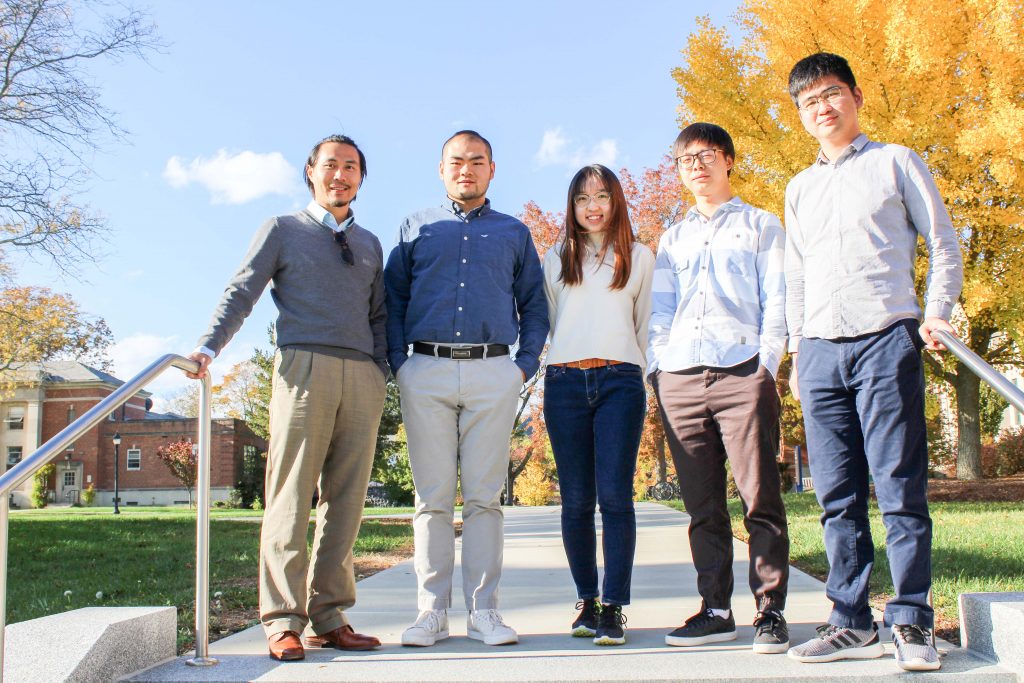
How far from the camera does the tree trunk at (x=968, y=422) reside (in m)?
14.9

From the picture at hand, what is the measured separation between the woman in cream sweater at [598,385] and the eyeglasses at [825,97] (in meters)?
0.83

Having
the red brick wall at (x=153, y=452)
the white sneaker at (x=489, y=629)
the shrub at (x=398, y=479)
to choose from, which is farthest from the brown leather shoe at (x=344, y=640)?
the red brick wall at (x=153, y=452)

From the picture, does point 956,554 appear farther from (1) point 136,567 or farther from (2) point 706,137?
(1) point 136,567

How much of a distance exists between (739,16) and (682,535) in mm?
7643

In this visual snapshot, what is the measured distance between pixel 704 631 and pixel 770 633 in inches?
10.7

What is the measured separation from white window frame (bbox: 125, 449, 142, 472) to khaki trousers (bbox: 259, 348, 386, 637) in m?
48.1

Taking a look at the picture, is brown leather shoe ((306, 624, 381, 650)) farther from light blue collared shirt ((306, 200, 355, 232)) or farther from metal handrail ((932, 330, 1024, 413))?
metal handrail ((932, 330, 1024, 413))

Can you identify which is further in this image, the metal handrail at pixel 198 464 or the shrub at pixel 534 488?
the shrub at pixel 534 488

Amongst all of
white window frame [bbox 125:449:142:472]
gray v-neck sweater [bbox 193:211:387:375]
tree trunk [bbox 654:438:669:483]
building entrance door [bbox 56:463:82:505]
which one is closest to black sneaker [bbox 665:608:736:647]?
gray v-neck sweater [bbox 193:211:387:375]

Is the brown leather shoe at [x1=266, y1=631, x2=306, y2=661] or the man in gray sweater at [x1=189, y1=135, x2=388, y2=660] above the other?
the man in gray sweater at [x1=189, y1=135, x2=388, y2=660]

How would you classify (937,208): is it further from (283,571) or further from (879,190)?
(283,571)

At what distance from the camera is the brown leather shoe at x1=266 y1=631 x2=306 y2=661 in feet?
9.41

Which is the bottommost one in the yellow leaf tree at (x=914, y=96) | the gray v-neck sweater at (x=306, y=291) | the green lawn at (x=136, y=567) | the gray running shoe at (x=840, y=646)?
the green lawn at (x=136, y=567)

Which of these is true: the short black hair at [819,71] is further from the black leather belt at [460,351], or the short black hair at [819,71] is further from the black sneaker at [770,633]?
the black sneaker at [770,633]
